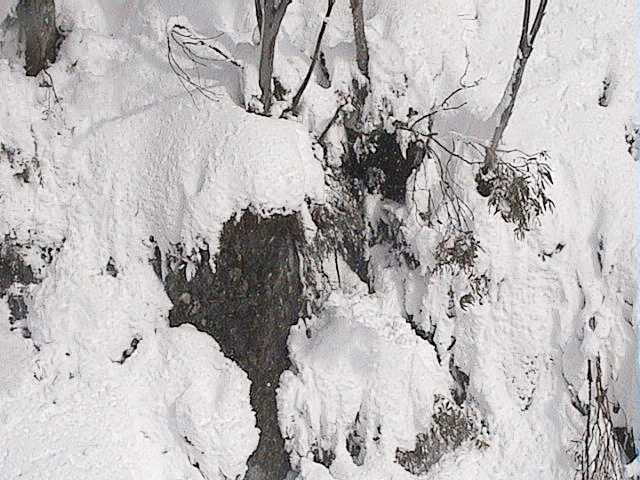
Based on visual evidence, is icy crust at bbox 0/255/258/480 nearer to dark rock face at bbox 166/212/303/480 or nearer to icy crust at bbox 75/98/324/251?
dark rock face at bbox 166/212/303/480

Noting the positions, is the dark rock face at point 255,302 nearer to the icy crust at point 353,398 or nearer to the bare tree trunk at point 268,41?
the icy crust at point 353,398

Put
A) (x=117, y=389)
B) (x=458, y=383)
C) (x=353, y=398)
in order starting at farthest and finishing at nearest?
(x=458, y=383), (x=353, y=398), (x=117, y=389)

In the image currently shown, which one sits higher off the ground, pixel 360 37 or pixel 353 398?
pixel 360 37

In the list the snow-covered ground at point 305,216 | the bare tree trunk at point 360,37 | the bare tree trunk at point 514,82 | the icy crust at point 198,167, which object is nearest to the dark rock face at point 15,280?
the snow-covered ground at point 305,216

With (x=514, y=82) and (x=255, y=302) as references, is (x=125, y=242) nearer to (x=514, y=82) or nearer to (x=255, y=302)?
(x=255, y=302)

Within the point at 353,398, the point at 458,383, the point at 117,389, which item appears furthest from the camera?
the point at 458,383

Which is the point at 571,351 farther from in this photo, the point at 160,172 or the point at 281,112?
the point at 160,172

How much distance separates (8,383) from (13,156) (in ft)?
2.32

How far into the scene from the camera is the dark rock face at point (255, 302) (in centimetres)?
221

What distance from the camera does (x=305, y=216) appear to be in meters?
2.28

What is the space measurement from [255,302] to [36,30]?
113cm

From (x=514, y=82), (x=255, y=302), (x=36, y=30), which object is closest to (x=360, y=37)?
(x=514, y=82)

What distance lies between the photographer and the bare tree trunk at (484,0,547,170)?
2087 millimetres

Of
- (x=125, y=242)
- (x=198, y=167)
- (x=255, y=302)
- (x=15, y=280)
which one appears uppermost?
(x=198, y=167)
